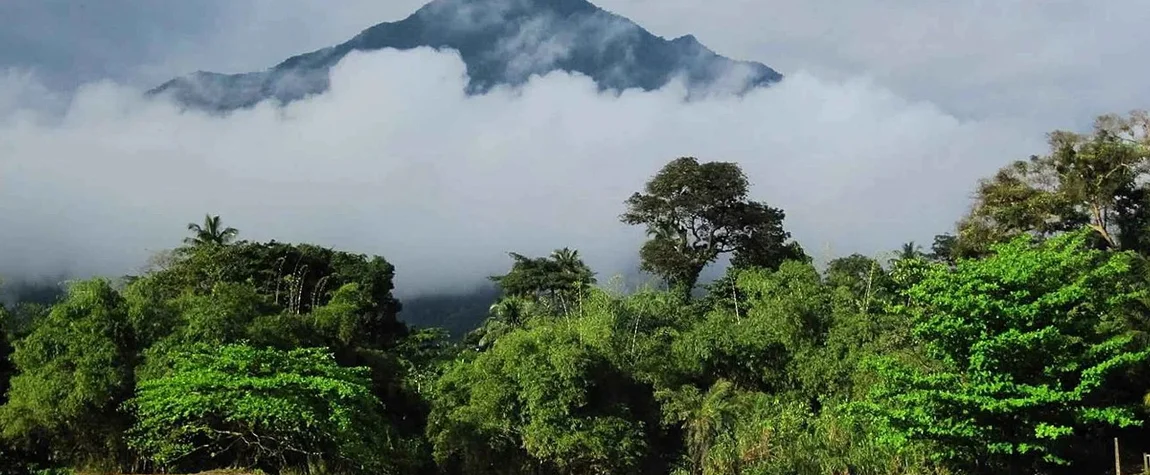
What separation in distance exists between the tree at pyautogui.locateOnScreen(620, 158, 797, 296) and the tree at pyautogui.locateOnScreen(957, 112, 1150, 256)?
25.9ft

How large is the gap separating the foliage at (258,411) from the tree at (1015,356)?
8780 millimetres

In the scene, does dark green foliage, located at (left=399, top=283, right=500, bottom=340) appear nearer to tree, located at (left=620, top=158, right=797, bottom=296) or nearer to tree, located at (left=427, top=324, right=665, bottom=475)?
tree, located at (left=620, top=158, right=797, bottom=296)

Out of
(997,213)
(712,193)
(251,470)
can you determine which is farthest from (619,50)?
(251,470)

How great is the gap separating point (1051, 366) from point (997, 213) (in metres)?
10.7

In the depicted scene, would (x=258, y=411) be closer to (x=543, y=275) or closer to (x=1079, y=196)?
(x=1079, y=196)

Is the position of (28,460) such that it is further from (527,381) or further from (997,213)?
(997,213)

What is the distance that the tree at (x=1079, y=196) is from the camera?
23.4 meters

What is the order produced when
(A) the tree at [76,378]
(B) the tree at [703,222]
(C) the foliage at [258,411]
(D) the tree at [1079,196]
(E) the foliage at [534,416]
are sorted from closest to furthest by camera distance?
(C) the foliage at [258,411] < (A) the tree at [76,378] < (E) the foliage at [534,416] < (D) the tree at [1079,196] < (B) the tree at [703,222]

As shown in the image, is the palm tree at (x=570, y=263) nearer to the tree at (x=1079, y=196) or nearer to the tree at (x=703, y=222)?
the tree at (x=703, y=222)

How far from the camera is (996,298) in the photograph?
1414 centimetres

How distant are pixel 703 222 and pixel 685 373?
11274mm

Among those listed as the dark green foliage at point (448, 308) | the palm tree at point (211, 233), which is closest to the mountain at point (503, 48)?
the dark green foliage at point (448, 308)

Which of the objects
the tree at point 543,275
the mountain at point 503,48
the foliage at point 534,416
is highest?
the mountain at point 503,48

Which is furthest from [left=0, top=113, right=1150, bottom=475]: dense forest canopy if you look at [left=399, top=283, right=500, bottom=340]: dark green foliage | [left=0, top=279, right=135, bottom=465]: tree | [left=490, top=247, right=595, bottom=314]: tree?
[left=399, top=283, right=500, bottom=340]: dark green foliage
